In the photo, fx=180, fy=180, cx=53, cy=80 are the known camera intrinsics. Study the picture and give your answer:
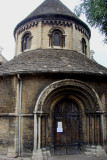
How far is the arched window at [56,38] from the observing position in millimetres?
12859

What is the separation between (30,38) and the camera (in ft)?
43.8

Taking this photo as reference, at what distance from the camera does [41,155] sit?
27.8 feet

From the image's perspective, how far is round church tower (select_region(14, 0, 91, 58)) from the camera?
12.9 metres

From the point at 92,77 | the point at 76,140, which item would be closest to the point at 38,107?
the point at 76,140

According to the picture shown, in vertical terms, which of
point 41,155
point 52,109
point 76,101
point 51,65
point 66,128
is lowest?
point 41,155

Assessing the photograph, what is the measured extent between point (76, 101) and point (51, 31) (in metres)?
5.71

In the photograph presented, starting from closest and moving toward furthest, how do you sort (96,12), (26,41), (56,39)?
(96,12) → (56,39) → (26,41)

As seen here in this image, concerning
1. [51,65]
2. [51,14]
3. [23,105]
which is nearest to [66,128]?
[23,105]

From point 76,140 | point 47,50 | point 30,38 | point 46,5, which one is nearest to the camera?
point 76,140

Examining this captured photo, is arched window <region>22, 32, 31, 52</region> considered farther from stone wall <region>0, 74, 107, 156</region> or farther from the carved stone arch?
the carved stone arch

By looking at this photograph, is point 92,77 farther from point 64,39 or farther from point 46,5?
point 46,5

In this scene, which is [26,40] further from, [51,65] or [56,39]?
[51,65]

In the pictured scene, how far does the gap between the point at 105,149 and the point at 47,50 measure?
7.04 m

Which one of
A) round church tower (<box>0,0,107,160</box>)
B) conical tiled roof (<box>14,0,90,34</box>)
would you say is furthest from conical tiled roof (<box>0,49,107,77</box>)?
conical tiled roof (<box>14,0,90,34</box>)
